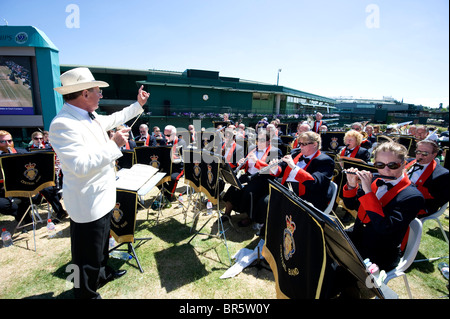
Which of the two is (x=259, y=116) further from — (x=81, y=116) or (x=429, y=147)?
(x=81, y=116)

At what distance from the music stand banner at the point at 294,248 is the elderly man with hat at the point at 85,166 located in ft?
5.99

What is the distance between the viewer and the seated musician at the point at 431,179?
3578mm

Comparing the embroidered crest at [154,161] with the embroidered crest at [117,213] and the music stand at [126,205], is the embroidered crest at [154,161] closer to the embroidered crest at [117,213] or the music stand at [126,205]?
the music stand at [126,205]

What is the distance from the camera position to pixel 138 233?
446cm

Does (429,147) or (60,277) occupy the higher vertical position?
Answer: (429,147)

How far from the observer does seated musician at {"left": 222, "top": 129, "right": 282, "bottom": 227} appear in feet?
15.1

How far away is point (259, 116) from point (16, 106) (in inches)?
809

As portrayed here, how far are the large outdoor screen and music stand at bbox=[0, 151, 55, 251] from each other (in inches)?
452

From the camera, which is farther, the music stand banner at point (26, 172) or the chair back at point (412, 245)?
the music stand banner at point (26, 172)

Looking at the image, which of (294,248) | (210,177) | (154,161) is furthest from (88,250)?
(154,161)

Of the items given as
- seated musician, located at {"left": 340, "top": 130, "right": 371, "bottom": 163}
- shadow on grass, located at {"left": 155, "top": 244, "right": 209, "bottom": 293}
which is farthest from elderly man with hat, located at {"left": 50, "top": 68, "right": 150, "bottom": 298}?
seated musician, located at {"left": 340, "top": 130, "right": 371, "bottom": 163}

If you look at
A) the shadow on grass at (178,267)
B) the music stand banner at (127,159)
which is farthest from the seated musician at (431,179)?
the music stand banner at (127,159)

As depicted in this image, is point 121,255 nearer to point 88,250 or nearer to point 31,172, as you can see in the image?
point 88,250
